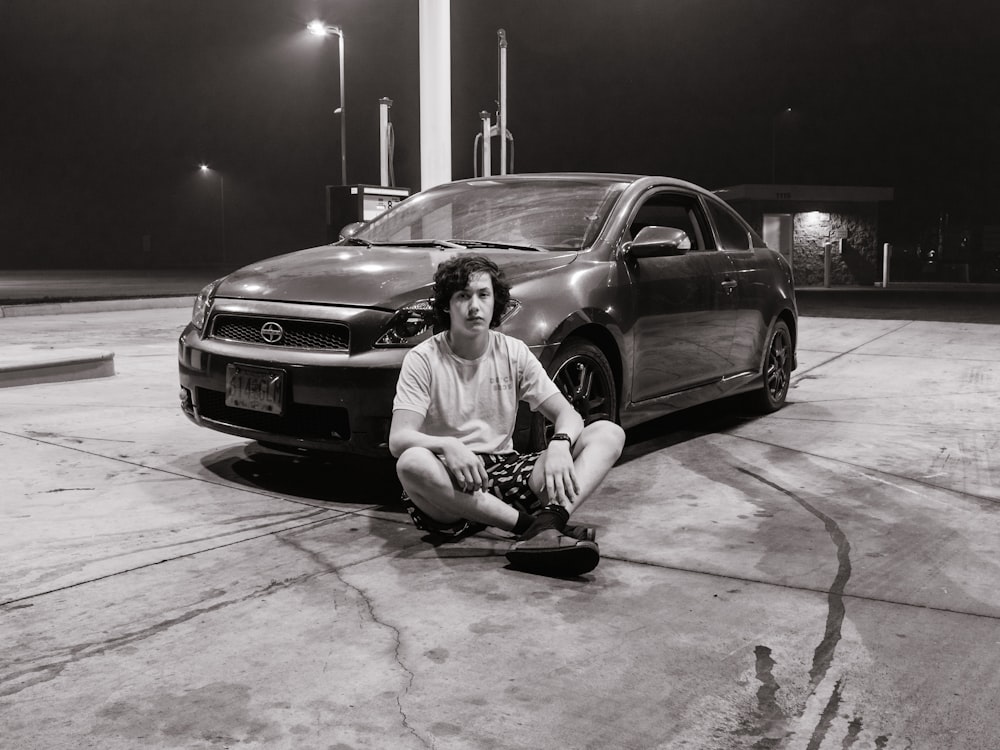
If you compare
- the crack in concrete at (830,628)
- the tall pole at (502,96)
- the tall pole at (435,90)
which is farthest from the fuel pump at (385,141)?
the crack in concrete at (830,628)

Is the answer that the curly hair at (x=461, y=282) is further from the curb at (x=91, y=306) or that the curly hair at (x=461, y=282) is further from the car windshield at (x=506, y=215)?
the curb at (x=91, y=306)

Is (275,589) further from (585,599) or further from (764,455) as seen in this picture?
(764,455)

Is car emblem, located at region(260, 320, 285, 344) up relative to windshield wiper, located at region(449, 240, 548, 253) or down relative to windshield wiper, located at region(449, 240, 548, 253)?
down

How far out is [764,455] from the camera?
19.6ft

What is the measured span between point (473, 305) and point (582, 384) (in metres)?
1.26

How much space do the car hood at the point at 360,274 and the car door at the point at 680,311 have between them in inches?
24.9

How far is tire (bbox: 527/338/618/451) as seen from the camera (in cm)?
481

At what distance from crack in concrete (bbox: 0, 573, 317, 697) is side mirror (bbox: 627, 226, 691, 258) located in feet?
8.73

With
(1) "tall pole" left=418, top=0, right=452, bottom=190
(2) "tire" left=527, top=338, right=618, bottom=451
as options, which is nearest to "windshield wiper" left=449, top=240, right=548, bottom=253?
(2) "tire" left=527, top=338, right=618, bottom=451

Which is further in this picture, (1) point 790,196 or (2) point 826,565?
(1) point 790,196

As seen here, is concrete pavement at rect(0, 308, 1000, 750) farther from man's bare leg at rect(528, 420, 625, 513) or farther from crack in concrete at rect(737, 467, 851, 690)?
man's bare leg at rect(528, 420, 625, 513)

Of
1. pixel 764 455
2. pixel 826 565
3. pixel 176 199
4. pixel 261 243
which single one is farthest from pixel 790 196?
pixel 176 199

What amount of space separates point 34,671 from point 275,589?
Answer: 865 millimetres

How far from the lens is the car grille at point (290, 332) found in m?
4.67
